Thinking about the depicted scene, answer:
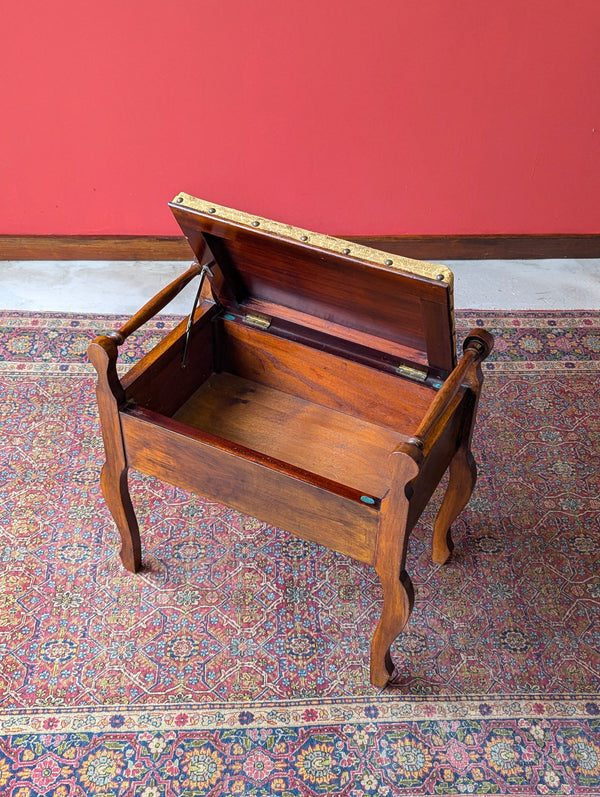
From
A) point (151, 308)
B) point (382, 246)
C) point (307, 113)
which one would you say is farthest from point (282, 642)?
point (307, 113)

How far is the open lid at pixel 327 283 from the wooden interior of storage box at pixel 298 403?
0.29ft

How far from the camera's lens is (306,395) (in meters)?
2.39

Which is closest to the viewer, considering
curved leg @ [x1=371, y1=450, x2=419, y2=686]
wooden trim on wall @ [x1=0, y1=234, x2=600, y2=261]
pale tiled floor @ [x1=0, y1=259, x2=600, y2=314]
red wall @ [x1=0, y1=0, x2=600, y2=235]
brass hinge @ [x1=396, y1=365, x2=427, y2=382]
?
curved leg @ [x1=371, y1=450, x2=419, y2=686]

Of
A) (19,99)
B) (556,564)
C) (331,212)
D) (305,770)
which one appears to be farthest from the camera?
(331,212)

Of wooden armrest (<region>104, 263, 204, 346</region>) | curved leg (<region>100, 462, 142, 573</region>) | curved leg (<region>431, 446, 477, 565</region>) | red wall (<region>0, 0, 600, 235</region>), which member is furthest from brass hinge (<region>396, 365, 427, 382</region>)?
red wall (<region>0, 0, 600, 235</region>)

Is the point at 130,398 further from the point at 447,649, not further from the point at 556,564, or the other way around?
the point at 556,564

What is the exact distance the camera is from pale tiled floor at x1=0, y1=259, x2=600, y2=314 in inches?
140


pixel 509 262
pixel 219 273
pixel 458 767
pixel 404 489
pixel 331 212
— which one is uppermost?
pixel 219 273

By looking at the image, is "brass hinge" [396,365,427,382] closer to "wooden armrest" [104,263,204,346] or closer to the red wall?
"wooden armrest" [104,263,204,346]

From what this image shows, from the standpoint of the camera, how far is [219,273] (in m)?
2.25

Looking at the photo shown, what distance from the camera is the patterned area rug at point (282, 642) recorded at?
6.79ft

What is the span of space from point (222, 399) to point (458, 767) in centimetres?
119

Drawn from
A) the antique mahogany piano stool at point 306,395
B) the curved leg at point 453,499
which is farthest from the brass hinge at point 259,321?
the curved leg at point 453,499

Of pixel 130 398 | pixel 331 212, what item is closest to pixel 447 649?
pixel 130 398
